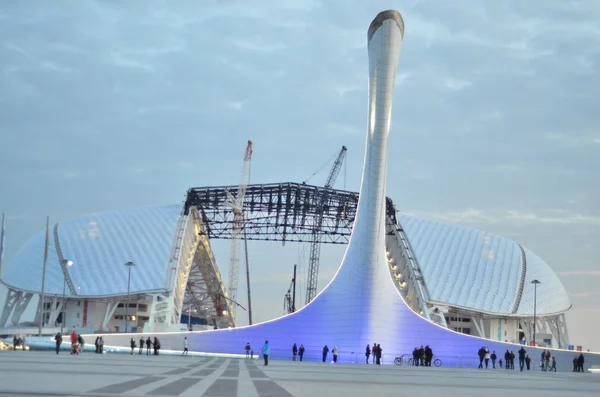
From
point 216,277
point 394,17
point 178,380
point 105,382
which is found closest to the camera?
point 105,382

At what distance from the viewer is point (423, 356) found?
1620 inches

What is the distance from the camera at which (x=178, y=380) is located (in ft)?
64.2

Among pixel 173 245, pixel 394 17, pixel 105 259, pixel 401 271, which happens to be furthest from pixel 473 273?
pixel 394 17

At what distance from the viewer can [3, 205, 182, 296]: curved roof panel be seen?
Result: 7469 centimetres

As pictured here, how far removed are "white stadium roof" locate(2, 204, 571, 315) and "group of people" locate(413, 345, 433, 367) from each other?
31475 mm

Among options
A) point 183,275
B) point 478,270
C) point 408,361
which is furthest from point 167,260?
point 408,361

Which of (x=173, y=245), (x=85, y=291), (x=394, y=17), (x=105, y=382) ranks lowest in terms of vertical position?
(x=105, y=382)

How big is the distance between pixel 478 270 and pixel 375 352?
39.0m

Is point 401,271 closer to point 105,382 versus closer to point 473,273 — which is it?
point 473,273

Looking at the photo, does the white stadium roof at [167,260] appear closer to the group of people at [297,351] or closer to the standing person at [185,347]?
the standing person at [185,347]

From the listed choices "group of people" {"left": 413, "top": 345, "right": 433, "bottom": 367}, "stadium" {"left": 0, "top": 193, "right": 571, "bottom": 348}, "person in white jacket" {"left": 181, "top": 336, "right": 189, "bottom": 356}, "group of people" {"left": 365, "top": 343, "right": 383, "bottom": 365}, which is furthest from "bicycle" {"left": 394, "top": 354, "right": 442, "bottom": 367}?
"stadium" {"left": 0, "top": 193, "right": 571, "bottom": 348}

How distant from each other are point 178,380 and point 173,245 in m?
58.1

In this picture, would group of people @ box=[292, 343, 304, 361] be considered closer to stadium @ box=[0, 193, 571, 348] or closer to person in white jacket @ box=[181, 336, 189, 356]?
person in white jacket @ box=[181, 336, 189, 356]

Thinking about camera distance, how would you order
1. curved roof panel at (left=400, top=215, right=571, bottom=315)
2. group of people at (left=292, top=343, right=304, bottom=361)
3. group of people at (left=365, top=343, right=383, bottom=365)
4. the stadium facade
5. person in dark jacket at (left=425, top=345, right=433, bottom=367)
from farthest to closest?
curved roof panel at (left=400, top=215, right=571, bottom=315), the stadium facade, group of people at (left=292, top=343, right=304, bottom=361), group of people at (left=365, top=343, right=383, bottom=365), person in dark jacket at (left=425, top=345, right=433, bottom=367)
